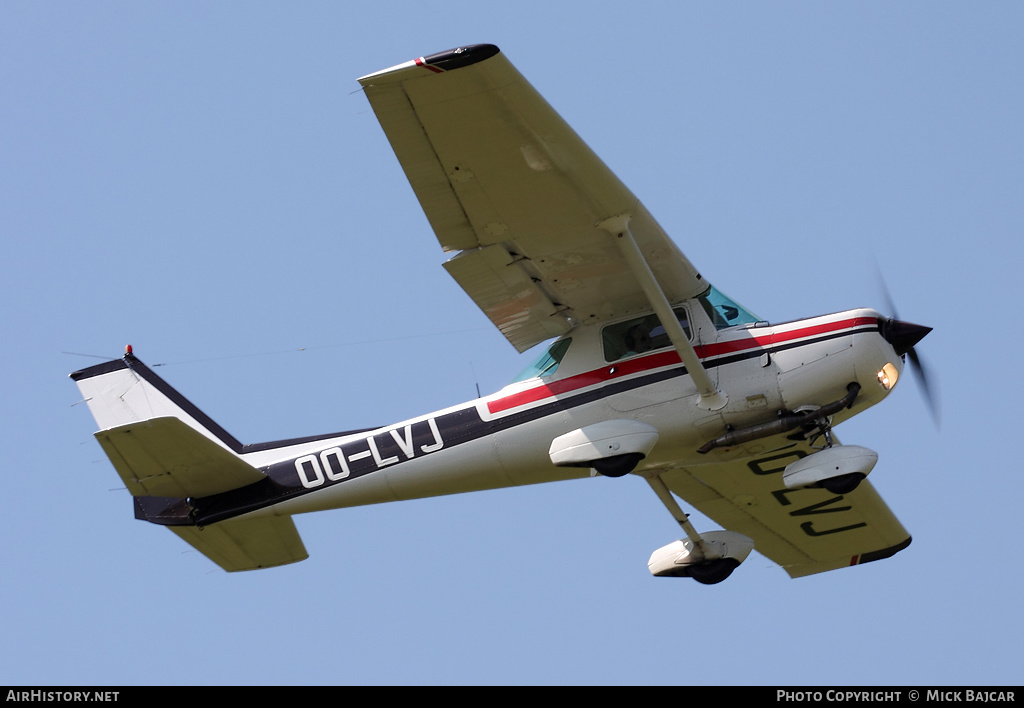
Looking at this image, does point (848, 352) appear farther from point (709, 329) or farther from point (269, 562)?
point (269, 562)

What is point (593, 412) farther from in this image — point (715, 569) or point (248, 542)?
point (248, 542)

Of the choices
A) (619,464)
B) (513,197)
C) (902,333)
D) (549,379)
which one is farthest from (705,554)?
(513,197)

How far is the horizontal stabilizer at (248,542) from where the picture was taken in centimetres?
1302

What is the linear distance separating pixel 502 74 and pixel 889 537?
25.9 ft

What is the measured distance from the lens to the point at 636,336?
473 inches

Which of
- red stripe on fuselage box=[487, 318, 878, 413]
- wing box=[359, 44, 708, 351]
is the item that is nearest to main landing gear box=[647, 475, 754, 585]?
red stripe on fuselage box=[487, 318, 878, 413]

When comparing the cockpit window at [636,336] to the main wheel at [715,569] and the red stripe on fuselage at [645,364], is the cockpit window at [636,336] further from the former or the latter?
the main wheel at [715,569]

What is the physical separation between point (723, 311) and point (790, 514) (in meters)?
3.63

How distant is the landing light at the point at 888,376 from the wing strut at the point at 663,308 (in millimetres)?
1452

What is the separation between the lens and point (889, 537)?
14461 mm

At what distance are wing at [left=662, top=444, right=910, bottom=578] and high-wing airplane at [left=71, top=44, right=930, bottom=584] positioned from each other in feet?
0.39

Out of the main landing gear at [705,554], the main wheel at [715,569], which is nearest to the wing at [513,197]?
the main landing gear at [705,554]

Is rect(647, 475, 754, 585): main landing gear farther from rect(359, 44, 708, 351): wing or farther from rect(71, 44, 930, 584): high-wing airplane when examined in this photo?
rect(359, 44, 708, 351): wing
